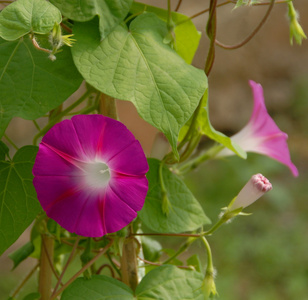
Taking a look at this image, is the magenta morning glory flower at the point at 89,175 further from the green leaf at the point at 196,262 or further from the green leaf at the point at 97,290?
the green leaf at the point at 196,262

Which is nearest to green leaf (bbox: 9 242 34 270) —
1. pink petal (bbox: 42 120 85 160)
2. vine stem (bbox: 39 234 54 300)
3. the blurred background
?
vine stem (bbox: 39 234 54 300)

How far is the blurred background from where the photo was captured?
2.36 meters

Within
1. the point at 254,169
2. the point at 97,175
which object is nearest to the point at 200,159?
the point at 97,175

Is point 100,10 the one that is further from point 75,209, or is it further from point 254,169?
point 254,169

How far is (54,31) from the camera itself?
0.49 m

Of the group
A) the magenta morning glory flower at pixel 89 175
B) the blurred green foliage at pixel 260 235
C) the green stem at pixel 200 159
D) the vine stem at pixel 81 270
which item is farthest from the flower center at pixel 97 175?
the blurred green foliage at pixel 260 235

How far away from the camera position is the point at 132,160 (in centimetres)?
54

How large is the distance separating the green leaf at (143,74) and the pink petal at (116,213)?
9cm

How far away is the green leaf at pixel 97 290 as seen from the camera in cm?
59

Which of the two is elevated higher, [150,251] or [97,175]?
[97,175]

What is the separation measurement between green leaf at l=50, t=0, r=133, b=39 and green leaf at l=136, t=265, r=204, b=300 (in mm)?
282

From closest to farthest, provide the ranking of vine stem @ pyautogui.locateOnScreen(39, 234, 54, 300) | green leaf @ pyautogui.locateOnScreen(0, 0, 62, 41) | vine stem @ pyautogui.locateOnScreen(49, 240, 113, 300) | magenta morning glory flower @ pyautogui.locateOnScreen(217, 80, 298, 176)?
green leaf @ pyautogui.locateOnScreen(0, 0, 62, 41)
vine stem @ pyautogui.locateOnScreen(49, 240, 113, 300)
vine stem @ pyautogui.locateOnScreen(39, 234, 54, 300)
magenta morning glory flower @ pyautogui.locateOnScreen(217, 80, 298, 176)

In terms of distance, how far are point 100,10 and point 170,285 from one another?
32cm

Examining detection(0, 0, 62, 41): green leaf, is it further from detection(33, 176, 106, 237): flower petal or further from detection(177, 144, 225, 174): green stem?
detection(177, 144, 225, 174): green stem
